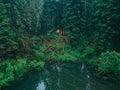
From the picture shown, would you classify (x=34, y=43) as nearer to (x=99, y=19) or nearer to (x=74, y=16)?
(x=74, y=16)

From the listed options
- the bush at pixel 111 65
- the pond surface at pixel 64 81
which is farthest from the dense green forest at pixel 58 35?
the pond surface at pixel 64 81

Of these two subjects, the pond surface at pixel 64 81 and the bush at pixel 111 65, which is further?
the bush at pixel 111 65

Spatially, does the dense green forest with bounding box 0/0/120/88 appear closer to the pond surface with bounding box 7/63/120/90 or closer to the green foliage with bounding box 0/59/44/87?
the green foliage with bounding box 0/59/44/87

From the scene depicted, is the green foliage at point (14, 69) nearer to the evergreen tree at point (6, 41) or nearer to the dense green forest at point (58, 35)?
the dense green forest at point (58, 35)

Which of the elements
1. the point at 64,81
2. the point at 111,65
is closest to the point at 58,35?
the point at 64,81

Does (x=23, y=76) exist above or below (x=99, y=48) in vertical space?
below

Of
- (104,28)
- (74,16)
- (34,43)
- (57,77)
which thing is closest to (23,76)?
(57,77)

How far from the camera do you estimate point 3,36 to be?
20734 mm

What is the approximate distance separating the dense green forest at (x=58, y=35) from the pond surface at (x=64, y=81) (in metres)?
0.83

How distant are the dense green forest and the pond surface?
2.74 ft

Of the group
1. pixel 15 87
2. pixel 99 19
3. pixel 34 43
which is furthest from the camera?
pixel 34 43

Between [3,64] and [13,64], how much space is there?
109 centimetres

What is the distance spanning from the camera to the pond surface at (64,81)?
18062 millimetres

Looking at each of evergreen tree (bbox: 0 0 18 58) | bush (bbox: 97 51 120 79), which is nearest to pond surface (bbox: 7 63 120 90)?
bush (bbox: 97 51 120 79)
